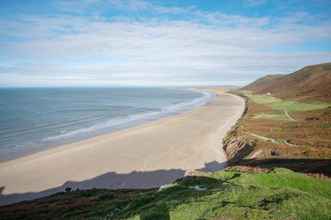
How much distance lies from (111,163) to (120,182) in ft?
17.5

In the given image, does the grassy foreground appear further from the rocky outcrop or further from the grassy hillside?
the grassy hillside

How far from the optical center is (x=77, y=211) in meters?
13.0

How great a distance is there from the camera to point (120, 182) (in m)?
23.3

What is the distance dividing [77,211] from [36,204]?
4728mm

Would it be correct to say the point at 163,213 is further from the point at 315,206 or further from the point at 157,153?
the point at 157,153

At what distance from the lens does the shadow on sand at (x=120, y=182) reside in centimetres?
2134

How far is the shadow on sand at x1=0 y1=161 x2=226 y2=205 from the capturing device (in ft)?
70.0

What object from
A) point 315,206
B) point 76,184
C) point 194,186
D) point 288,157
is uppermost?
point 315,206

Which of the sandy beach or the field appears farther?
the sandy beach

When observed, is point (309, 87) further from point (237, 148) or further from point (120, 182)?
point (120, 182)

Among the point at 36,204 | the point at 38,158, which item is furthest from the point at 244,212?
the point at 38,158

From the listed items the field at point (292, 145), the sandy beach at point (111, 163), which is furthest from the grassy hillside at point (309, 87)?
the sandy beach at point (111, 163)

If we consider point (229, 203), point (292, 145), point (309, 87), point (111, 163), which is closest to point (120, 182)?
point (111, 163)

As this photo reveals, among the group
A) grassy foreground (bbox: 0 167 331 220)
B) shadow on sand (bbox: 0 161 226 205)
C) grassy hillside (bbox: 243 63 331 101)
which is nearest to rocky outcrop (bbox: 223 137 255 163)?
shadow on sand (bbox: 0 161 226 205)
